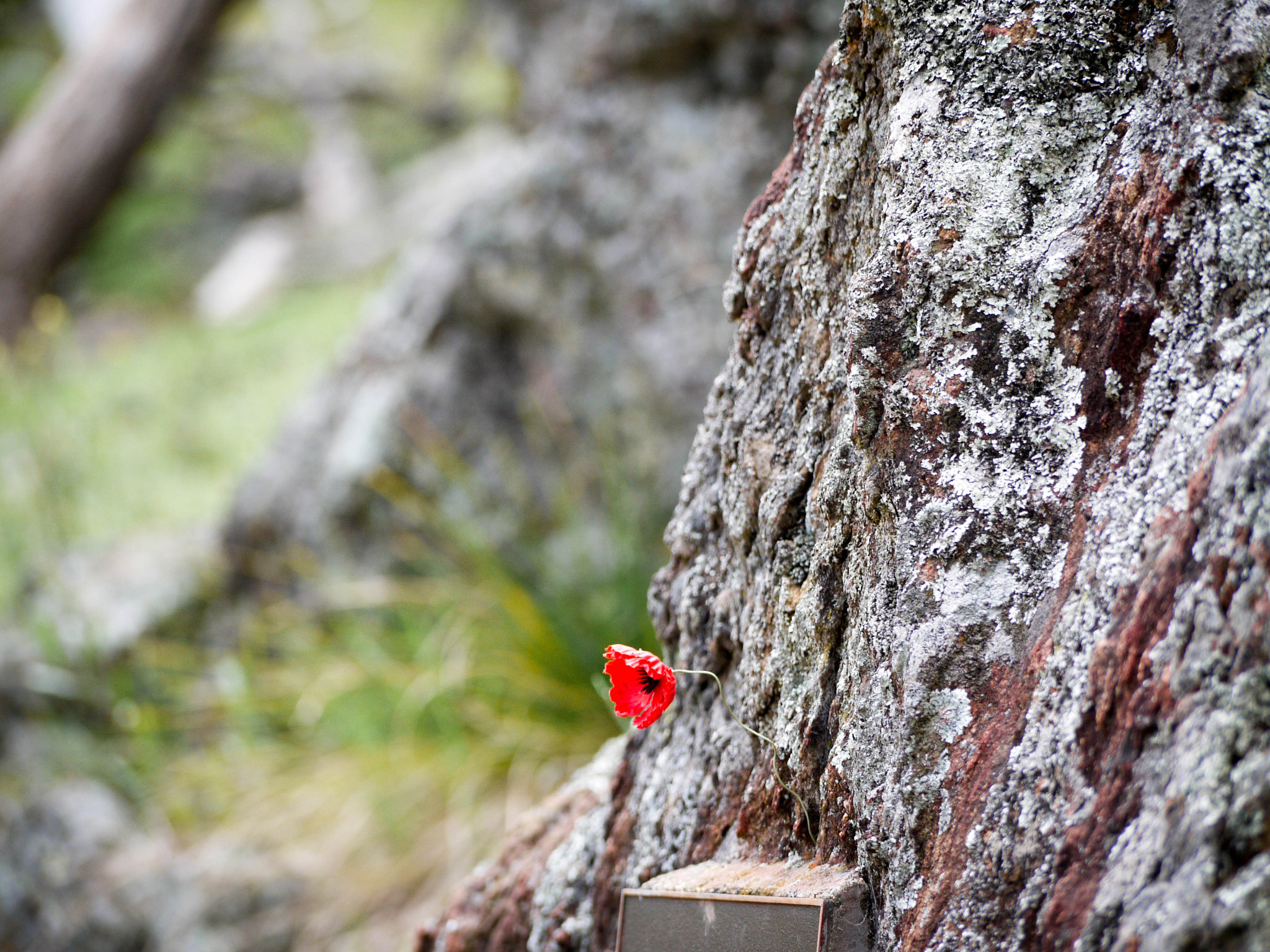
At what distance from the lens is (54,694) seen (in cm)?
283

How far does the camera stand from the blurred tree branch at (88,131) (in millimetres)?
4676

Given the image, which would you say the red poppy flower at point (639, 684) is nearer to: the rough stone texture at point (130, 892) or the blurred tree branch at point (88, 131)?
the rough stone texture at point (130, 892)

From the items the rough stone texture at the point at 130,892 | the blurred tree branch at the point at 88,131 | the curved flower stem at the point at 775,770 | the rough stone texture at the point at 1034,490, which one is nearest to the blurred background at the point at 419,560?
the rough stone texture at the point at 130,892

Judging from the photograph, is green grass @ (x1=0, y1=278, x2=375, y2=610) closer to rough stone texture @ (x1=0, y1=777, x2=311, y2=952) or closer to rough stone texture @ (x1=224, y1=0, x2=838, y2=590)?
rough stone texture @ (x1=224, y1=0, x2=838, y2=590)

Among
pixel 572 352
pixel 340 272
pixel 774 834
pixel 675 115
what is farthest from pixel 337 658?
pixel 340 272

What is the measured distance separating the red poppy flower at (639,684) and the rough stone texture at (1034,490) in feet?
0.36

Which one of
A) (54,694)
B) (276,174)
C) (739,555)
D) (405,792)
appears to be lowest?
(405,792)

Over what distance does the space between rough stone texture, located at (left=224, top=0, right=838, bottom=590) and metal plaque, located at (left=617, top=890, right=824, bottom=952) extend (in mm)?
1725

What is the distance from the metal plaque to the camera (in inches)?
29.6

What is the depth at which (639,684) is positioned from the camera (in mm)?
938

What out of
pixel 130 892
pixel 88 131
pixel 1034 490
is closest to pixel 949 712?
pixel 1034 490

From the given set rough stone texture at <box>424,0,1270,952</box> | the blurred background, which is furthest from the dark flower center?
the blurred background

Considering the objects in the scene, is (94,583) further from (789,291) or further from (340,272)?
(340,272)

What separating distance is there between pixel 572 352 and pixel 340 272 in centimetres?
428
